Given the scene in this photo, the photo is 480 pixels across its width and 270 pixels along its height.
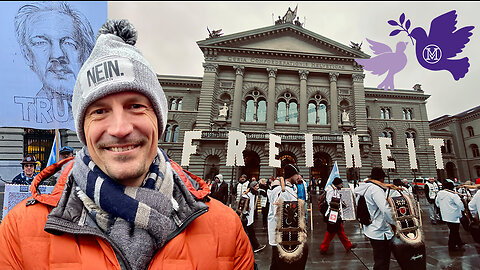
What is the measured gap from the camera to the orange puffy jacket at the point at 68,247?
89 cm

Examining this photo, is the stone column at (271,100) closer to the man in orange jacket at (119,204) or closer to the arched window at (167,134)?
the arched window at (167,134)

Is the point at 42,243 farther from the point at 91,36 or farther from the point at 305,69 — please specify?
the point at 305,69

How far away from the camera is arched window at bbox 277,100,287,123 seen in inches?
977

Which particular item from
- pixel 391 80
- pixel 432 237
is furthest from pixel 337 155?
pixel 391 80

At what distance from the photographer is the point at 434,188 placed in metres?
9.02

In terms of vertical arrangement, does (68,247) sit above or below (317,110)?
below

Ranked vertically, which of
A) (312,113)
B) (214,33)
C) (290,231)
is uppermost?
(214,33)

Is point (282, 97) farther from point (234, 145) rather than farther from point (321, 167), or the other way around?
point (234, 145)

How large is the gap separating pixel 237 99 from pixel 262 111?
3288 millimetres

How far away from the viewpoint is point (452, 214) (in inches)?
241

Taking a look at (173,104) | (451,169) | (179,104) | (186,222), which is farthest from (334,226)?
(451,169)

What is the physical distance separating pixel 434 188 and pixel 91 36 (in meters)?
12.7

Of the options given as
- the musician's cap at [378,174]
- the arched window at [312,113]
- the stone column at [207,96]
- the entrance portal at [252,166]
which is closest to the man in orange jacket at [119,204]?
the musician's cap at [378,174]

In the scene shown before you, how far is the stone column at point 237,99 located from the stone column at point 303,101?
675cm
